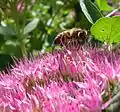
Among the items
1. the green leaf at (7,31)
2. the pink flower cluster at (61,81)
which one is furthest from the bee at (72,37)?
the green leaf at (7,31)

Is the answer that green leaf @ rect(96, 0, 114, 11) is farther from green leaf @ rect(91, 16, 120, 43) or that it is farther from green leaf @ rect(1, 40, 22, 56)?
green leaf @ rect(1, 40, 22, 56)

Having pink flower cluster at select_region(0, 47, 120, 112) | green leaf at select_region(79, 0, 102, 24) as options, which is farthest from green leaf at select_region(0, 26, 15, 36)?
green leaf at select_region(79, 0, 102, 24)

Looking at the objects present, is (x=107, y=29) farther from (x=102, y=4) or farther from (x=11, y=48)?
(x=11, y=48)

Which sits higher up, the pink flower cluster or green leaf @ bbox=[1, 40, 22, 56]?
the pink flower cluster

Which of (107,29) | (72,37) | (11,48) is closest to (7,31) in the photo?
(11,48)

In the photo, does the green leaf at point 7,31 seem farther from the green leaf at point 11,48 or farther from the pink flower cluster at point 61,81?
the pink flower cluster at point 61,81

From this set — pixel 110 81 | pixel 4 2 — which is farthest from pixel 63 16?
pixel 110 81
